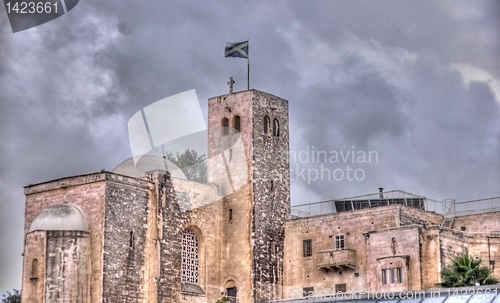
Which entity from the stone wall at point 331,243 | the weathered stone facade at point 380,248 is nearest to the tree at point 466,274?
the weathered stone facade at point 380,248

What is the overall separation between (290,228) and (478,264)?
15.3 m

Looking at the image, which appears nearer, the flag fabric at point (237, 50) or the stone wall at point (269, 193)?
the stone wall at point (269, 193)

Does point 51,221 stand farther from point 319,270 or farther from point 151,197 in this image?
point 319,270

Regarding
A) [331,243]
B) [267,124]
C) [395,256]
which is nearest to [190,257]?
[331,243]

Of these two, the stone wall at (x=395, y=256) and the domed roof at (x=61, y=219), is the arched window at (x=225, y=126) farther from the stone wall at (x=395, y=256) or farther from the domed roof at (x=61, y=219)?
the stone wall at (x=395, y=256)

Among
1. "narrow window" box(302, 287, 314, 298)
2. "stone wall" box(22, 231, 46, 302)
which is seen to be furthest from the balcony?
"stone wall" box(22, 231, 46, 302)

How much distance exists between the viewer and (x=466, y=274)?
61.4 m

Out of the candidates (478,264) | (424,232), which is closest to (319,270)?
(424,232)

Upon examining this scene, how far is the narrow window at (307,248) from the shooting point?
72.8 metres

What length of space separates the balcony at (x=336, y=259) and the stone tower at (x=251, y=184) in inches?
136

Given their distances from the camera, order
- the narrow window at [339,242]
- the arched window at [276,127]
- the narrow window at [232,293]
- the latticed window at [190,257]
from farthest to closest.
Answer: the arched window at [276,127], the narrow window at [232,293], the latticed window at [190,257], the narrow window at [339,242]

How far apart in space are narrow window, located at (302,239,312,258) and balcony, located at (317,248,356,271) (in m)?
1.37

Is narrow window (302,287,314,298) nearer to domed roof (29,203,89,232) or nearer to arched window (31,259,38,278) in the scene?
domed roof (29,203,89,232)

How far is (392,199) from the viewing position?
7250 centimetres
